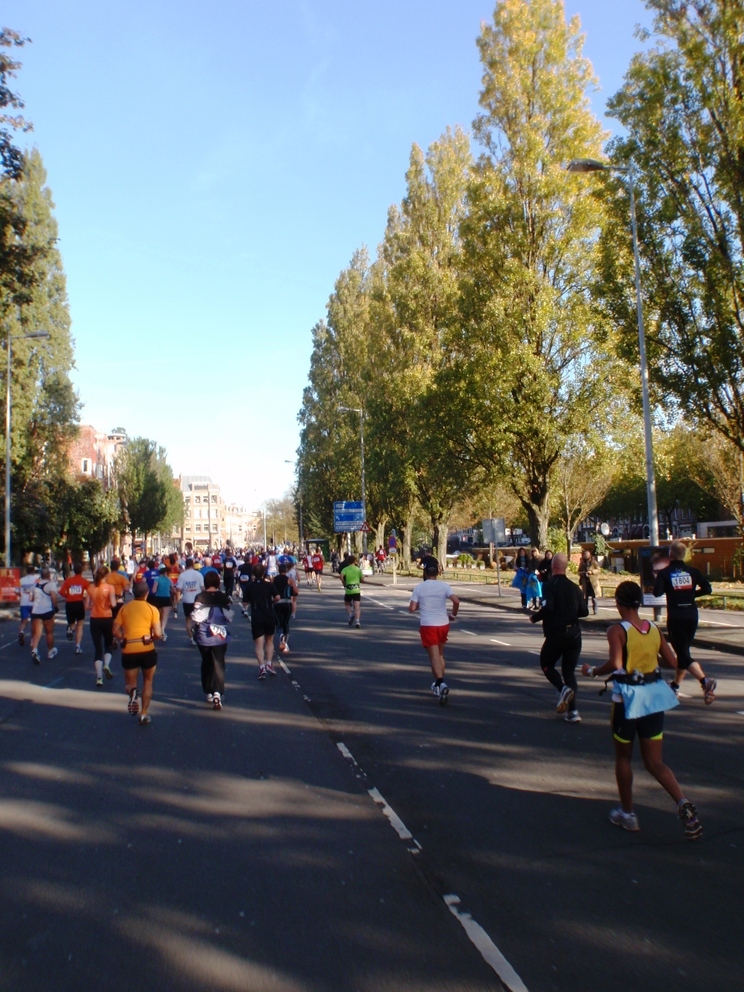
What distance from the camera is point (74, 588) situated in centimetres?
1750

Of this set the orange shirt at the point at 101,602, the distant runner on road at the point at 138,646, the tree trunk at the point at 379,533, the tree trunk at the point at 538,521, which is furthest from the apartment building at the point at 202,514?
the distant runner on road at the point at 138,646

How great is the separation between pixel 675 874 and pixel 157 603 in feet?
49.4

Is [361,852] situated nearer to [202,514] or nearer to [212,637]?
[212,637]

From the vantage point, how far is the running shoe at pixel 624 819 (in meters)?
6.09

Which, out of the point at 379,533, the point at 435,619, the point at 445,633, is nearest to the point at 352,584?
the point at 445,633

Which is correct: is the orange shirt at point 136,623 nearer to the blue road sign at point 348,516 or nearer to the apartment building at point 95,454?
the blue road sign at point 348,516

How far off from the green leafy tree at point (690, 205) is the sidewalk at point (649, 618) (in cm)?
539

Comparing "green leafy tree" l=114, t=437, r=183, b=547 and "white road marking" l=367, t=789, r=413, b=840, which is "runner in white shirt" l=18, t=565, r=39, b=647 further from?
"green leafy tree" l=114, t=437, r=183, b=547

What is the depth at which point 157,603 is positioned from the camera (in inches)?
750

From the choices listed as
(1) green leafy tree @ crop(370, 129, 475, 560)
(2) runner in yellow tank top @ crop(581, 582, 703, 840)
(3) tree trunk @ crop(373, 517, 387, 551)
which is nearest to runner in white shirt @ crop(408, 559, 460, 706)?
(2) runner in yellow tank top @ crop(581, 582, 703, 840)

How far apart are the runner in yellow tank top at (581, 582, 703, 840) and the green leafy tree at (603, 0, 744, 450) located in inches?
745

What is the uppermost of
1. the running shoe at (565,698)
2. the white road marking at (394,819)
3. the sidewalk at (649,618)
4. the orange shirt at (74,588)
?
the orange shirt at (74,588)

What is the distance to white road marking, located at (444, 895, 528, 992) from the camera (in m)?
3.94

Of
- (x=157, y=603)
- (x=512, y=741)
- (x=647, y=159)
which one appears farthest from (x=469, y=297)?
(x=512, y=741)
